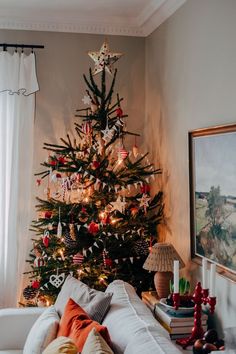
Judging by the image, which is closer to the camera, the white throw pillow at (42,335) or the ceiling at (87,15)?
the white throw pillow at (42,335)

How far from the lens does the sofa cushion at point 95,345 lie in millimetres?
1927

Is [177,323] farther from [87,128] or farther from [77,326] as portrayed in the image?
[87,128]

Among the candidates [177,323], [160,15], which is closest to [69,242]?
[177,323]

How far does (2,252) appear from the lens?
3906mm

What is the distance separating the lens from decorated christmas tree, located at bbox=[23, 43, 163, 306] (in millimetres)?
A: 3533

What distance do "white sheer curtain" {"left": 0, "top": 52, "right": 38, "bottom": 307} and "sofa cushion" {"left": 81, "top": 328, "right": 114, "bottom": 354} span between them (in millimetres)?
2009

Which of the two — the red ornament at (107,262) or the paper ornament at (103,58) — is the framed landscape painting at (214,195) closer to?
the red ornament at (107,262)

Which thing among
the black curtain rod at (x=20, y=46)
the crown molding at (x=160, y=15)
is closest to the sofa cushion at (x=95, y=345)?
the crown molding at (x=160, y=15)

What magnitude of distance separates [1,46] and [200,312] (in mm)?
2762

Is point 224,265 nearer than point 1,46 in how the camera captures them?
Yes

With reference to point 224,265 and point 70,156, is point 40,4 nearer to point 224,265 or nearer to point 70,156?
point 70,156

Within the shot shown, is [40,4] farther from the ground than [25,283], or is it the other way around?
[40,4]

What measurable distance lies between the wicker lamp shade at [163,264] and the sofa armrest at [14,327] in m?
0.82

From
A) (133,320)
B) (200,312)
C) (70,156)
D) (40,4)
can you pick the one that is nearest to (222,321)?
(200,312)
